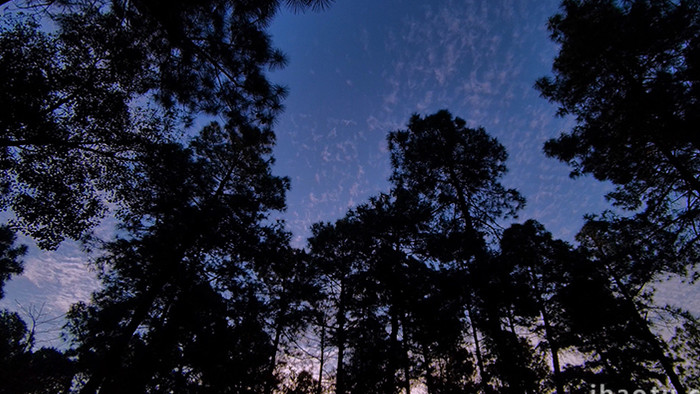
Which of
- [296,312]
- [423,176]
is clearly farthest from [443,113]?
[296,312]

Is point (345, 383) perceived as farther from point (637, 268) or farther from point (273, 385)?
point (637, 268)

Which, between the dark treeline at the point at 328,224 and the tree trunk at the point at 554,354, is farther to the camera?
the tree trunk at the point at 554,354

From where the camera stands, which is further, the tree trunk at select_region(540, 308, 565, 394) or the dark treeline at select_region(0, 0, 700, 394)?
the tree trunk at select_region(540, 308, 565, 394)

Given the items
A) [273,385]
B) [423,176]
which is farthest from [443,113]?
[273,385]

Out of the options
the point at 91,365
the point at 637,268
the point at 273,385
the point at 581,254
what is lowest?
the point at 273,385

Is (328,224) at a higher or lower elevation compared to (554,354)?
higher

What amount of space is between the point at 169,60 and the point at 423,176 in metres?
10.8

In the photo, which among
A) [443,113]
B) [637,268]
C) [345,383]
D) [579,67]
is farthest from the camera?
[443,113]

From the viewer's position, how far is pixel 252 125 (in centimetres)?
687

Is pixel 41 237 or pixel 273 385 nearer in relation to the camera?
pixel 41 237

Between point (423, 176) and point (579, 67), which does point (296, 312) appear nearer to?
point (423, 176)

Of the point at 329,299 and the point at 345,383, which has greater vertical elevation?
the point at 329,299

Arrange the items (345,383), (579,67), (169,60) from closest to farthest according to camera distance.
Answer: (169,60)
(579,67)
(345,383)

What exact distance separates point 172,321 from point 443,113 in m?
16.0
